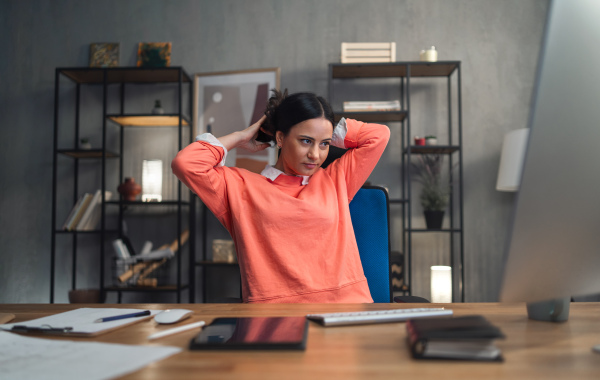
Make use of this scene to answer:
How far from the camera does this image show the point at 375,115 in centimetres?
302

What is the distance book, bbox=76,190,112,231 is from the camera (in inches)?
121

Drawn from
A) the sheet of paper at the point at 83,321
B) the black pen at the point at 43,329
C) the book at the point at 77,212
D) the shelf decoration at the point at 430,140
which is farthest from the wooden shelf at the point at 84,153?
the black pen at the point at 43,329

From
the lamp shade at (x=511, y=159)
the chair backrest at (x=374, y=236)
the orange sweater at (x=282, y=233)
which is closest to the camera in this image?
the orange sweater at (x=282, y=233)

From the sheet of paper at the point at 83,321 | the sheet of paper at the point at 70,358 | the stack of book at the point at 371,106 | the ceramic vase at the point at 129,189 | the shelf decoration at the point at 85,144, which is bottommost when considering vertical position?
the sheet of paper at the point at 83,321

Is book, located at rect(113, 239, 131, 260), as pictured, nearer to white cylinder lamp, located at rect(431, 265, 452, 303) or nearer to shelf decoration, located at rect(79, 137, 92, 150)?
shelf decoration, located at rect(79, 137, 92, 150)

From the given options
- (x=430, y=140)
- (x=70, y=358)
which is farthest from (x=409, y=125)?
(x=70, y=358)

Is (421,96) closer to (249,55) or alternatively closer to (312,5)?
(312,5)

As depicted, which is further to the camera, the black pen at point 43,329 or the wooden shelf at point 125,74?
the wooden shelf at point 125,74

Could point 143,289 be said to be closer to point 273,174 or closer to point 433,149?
point 273,174

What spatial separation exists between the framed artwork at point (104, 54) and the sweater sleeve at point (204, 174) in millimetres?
2283

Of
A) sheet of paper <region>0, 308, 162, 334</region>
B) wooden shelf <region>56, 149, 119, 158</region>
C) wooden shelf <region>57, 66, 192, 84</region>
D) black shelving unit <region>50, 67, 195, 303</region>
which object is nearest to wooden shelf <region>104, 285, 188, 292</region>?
black shelving unit <region>50, 67, 195, 303</region>

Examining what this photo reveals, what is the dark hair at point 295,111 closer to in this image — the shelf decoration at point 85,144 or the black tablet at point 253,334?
the black tablet at point 253,334

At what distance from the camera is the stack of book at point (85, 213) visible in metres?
3.07

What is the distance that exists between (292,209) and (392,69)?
1992 millimetres
